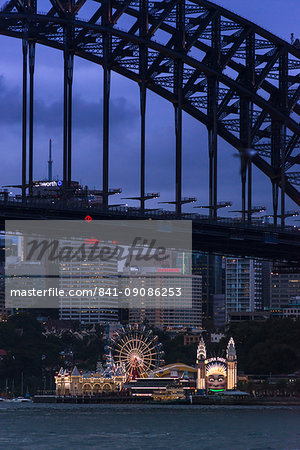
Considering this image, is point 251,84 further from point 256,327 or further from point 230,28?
point 256,327

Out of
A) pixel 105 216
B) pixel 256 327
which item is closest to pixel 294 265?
pixel 105 216

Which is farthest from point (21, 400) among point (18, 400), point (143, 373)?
point (143, 373)

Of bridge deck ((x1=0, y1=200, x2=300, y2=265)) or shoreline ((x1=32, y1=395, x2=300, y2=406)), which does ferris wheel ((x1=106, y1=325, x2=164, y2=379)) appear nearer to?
shoreline ((x1=32, y1=395, x2=300, y2=406))

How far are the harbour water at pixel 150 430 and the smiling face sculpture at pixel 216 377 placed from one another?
42.5m

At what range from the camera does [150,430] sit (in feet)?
274

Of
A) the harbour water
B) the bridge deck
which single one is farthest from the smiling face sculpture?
the bridge deck

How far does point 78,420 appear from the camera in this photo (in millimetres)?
96062

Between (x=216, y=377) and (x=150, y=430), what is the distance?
72.6 m

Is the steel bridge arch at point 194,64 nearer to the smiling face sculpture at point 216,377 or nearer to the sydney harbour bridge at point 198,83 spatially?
the sydney harbour bridge at point 198,83

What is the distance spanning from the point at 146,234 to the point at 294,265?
2011 cm

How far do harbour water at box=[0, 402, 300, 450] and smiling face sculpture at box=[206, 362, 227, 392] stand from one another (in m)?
42.5

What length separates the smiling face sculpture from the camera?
154125mm

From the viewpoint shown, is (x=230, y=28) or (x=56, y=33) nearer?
(x=56, y=33)

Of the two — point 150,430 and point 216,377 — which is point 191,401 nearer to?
point 216,377
